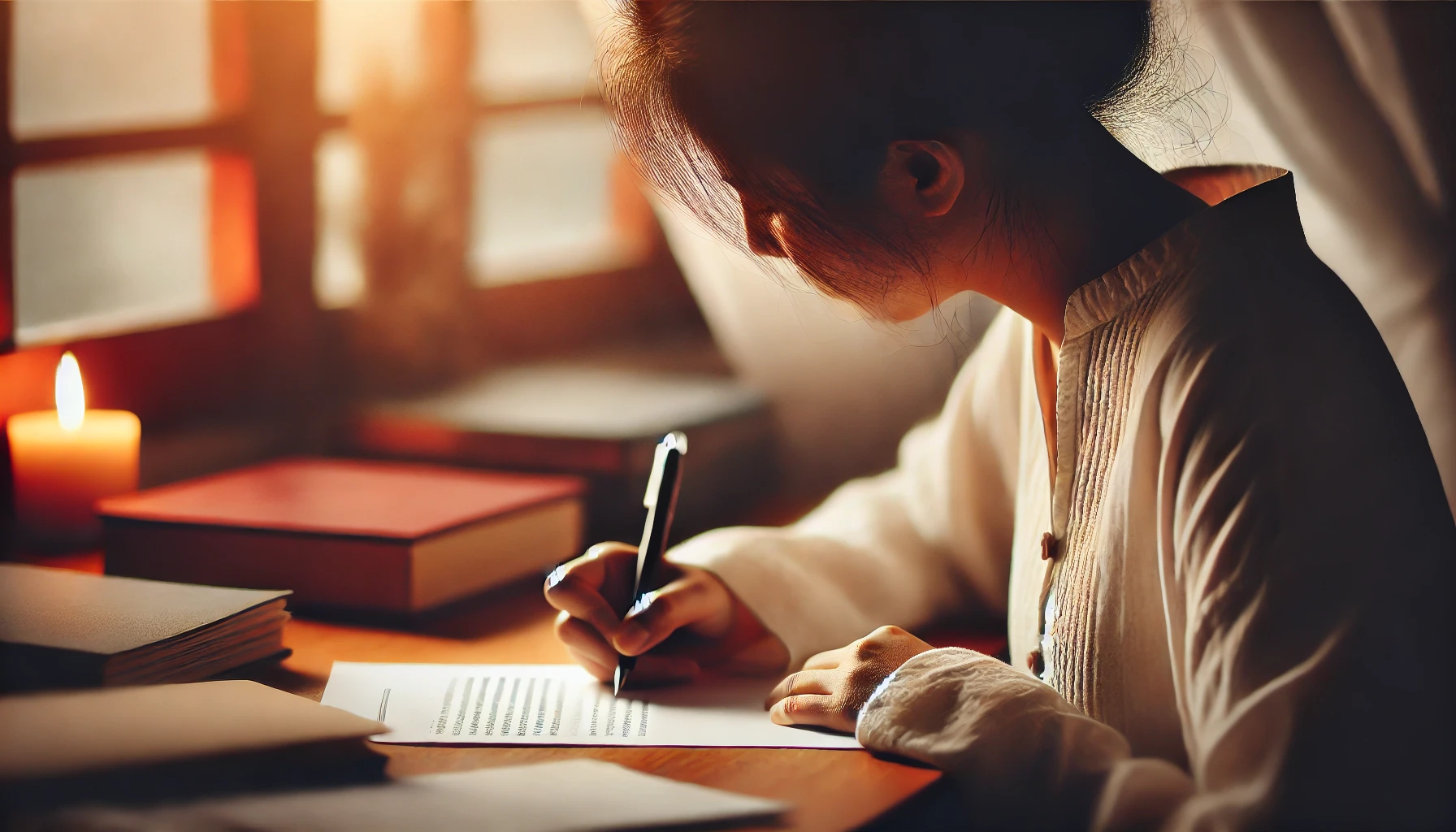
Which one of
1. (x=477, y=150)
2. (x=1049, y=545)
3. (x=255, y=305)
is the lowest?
(x=1049, y=545)

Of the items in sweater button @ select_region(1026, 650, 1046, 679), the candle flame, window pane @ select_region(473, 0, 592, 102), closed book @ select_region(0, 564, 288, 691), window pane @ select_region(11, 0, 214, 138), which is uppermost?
window pane @ select_region(473, 0, 592, 102)

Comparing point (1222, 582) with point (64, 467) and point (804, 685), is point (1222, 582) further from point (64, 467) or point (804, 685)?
point (64, 467)

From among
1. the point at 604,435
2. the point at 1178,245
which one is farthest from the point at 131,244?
the point at 1178,245

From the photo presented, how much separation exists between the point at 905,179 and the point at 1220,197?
0.29 metres

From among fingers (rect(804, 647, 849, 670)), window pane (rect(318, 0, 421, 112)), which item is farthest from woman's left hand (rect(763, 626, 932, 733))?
window pane (rect(318, 0, 421, 112))

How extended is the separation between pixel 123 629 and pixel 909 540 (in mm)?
643

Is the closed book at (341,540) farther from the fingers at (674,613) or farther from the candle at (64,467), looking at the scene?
the fingers at (674,613)

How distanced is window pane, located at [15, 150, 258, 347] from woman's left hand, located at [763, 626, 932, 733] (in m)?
0.87

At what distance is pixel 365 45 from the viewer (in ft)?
4.94

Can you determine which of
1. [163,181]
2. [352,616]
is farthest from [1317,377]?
[163,181]

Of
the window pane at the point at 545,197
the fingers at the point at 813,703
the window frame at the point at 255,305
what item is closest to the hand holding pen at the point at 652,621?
the fingers at the point at 813,703

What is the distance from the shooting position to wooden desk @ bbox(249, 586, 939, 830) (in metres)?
0.67

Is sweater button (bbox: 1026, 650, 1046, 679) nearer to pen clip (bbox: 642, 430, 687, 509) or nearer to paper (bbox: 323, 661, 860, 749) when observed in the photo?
paper (bbox: 323, 661, 860, 749)

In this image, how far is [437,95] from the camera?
5.40ft
